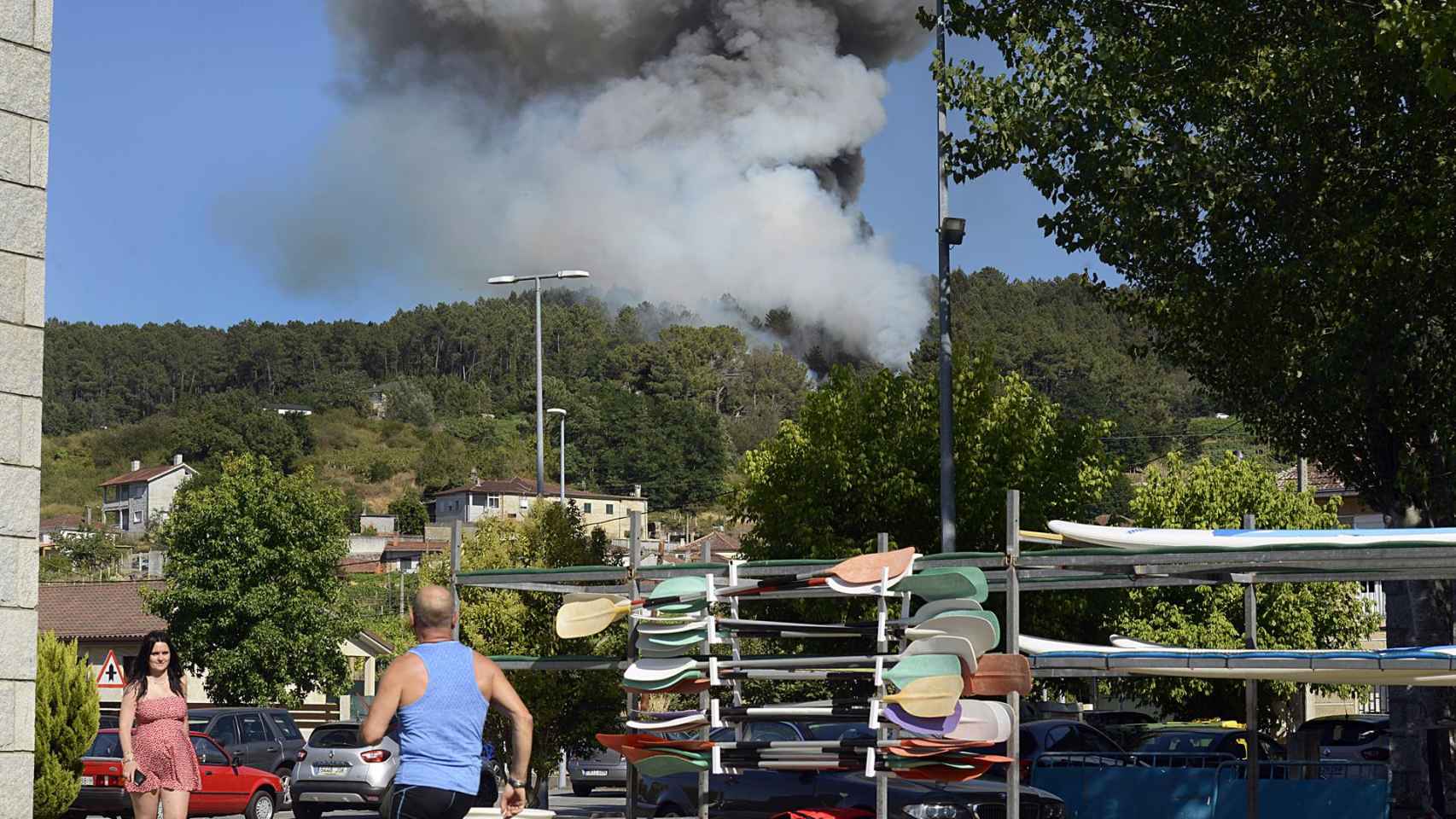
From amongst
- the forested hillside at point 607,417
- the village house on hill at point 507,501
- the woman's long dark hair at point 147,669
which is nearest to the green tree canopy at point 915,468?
the woman's long dark hair at point 147,669

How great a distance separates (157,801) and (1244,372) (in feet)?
47.4

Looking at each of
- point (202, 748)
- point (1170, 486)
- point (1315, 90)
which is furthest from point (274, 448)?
point (1315, 90)

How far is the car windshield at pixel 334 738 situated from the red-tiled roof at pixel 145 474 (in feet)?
435

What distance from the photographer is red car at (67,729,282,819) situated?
21.8 m

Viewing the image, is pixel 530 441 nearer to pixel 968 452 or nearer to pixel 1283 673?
pixel 968 452

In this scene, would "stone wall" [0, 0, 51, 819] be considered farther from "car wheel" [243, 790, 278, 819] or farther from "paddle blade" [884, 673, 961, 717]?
"car wheel" [243, 790, 278, 819]

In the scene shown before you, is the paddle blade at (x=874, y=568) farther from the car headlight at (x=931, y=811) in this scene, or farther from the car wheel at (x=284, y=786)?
the car wheel at (x=284, y=786)

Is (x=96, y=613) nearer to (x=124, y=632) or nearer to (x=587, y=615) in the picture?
(x=124, y=632)

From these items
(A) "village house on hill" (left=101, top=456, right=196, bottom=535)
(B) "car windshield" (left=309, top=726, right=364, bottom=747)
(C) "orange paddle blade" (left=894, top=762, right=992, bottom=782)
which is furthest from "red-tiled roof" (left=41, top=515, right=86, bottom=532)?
(C) "orange paddle blade" (left=894, top=762, right=992, bottom=782)

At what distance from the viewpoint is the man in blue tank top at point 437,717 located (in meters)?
7.00

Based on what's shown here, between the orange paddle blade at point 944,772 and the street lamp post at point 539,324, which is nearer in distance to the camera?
the orange paddle blade at point 944,772

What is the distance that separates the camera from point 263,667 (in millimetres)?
45000

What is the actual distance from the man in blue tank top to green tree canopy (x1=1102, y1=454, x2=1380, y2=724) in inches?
1205

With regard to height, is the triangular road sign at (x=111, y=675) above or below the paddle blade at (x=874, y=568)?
below
